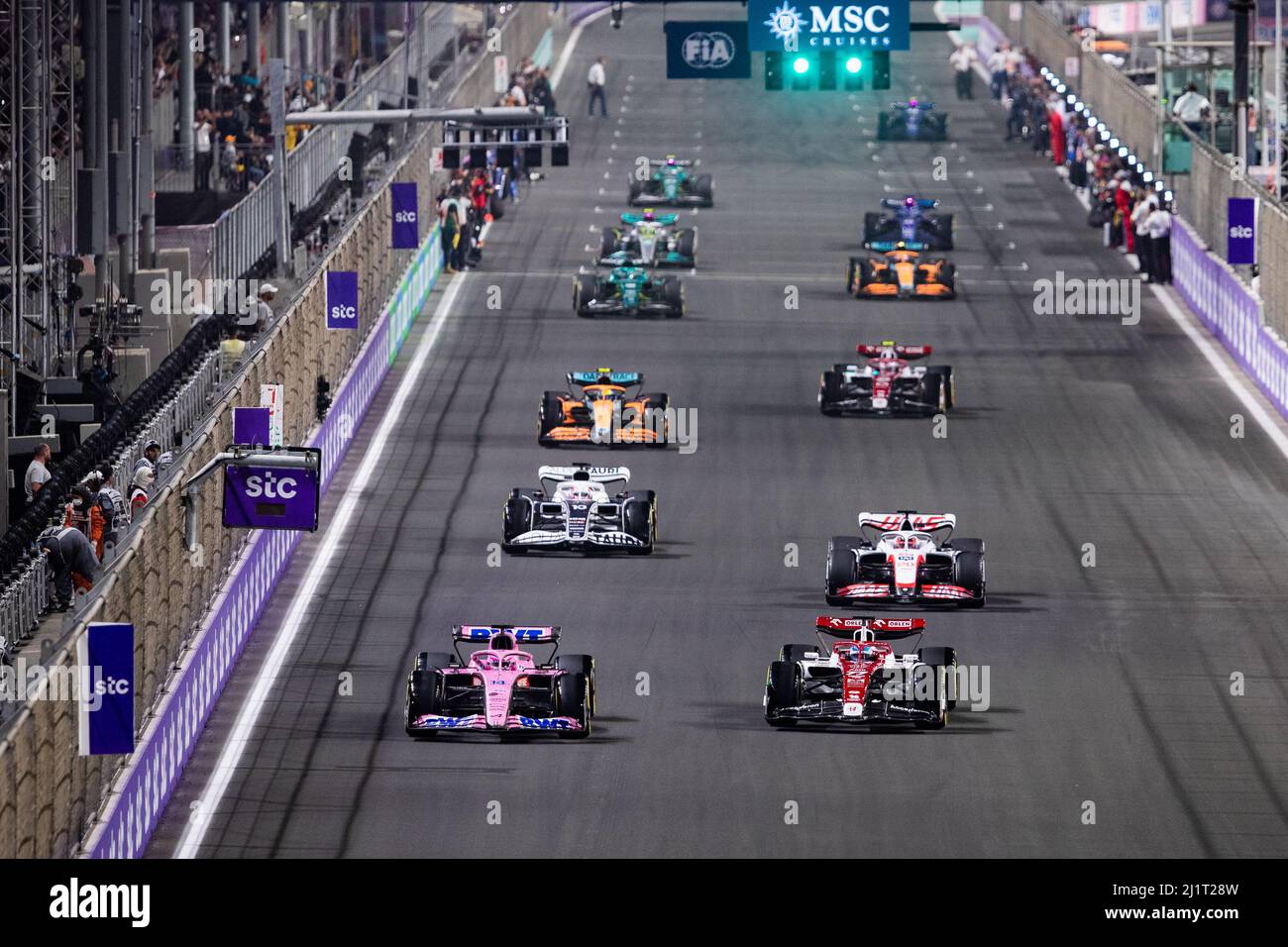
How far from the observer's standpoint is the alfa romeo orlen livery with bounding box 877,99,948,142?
248 feet

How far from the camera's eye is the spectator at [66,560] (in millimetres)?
32094

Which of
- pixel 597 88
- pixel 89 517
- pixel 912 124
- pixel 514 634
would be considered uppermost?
pixel 597 88

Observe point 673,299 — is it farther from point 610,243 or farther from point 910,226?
point 910,226

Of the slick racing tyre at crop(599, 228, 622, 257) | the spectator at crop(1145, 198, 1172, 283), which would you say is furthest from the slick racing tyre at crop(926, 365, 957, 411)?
the slick racing tyre at crop(599, 228, 622, 257)

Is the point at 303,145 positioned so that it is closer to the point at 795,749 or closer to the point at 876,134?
the point at 876,134

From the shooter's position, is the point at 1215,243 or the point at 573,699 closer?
the point at 573,699

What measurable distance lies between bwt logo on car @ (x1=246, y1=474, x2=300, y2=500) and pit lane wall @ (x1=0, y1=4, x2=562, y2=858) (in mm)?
597

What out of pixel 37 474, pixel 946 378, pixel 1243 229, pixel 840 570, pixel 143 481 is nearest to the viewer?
pixel 840 570

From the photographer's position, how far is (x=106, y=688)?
23.6 metres

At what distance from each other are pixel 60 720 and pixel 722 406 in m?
23.6

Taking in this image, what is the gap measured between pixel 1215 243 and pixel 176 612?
95.3 feet

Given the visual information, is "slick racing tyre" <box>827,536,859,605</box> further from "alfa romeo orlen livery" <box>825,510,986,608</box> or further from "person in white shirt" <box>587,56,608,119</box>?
"person in white shirt" <box>587,56,608,119</box>

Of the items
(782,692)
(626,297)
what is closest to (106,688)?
(782,692)

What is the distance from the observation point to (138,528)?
27.0m
